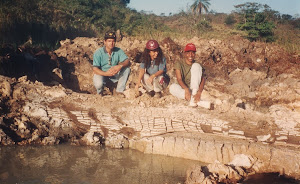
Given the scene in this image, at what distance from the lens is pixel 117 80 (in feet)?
16.4

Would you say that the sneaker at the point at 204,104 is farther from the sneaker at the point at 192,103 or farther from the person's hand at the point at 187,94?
the person's hand at the point at 187,94

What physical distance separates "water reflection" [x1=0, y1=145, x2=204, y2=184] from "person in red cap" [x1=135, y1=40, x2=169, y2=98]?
4.49ft

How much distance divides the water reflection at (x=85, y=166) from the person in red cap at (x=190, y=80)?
895 mm

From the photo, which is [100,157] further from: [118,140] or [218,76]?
[218,76]

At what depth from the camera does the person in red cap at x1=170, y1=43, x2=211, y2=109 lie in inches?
149

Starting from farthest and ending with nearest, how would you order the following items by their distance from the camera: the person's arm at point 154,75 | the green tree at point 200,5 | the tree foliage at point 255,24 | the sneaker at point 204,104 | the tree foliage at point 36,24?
the green tree at point 200,5 → the tree foliage at point 255,24 → the tree foliage at point 36,24 → the person's arm at point 154,75 → the sneaker at point 204,104

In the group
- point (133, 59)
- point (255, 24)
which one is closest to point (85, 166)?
point (133, 59)

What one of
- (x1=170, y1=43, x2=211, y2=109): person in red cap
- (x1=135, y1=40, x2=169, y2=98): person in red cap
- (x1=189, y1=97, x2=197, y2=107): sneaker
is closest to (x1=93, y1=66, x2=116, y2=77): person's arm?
(x1=135, y1=40, x2=169, y2=98): person in red cap

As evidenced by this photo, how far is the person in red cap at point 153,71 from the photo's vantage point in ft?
15.0

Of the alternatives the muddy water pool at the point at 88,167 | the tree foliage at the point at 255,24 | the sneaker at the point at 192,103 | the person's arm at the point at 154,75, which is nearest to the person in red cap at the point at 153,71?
the person's arm at the point at 154,75

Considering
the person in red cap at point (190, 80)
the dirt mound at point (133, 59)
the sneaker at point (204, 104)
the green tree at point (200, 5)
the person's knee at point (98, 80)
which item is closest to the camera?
the sneaker at point (204, 104)

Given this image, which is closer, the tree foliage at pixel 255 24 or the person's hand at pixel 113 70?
the person's hand at pixel 113 70

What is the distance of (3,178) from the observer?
2.71 m

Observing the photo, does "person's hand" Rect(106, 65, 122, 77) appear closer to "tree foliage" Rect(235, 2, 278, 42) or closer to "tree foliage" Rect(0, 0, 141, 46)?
"tree foliage" Rect(0, 0, 141, 46)
